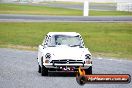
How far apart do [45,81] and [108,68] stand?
520 cm

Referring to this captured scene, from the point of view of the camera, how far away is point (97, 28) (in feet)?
154

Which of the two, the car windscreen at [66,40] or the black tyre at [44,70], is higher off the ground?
the car windscreen at [66,40]

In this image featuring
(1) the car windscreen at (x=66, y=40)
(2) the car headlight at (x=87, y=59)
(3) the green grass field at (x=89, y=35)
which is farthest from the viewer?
(3) the green grass field at (x=89, y=35)

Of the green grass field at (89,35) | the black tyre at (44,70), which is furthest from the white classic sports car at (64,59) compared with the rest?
the green grass field at (89,35)

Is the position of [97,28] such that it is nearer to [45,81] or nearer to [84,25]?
[84,25]

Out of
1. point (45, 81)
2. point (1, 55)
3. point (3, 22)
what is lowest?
point (3, 22)

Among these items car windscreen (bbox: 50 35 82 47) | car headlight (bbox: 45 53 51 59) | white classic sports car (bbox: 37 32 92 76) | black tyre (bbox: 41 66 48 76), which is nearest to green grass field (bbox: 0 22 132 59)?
car windscreen (bbox: 50 35 82 47)

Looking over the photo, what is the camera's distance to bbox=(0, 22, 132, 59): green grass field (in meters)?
32.2

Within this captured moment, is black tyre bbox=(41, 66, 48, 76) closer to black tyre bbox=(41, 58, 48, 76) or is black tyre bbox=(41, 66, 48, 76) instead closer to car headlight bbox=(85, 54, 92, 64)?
black tyre bbox=(41, 58, 48, 76)

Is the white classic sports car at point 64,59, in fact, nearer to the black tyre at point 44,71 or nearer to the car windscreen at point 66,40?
the black tyre at point 44,71

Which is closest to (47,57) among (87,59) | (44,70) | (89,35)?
(44,70)

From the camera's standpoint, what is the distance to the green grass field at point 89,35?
32.2 metres

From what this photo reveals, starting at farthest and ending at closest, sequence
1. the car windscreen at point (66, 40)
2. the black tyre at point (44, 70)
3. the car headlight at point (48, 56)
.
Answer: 1. the car windscreen at point (66, 40)
2. the black tyre at point (44, 70)
3. the car headlight at point (48, 56)

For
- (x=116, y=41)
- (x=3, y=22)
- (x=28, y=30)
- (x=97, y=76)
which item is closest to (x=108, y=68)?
(x=97, y=76)
